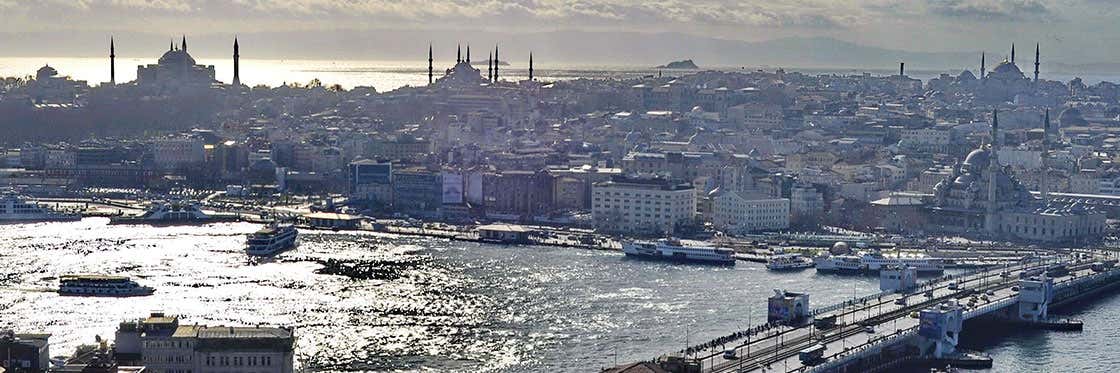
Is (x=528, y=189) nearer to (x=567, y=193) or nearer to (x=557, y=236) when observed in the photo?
(x=567, y=193)

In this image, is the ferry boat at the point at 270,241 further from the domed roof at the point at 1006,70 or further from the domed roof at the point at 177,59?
the domed roof at the point at 1006,70

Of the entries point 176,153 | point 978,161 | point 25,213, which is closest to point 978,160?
point 978,161

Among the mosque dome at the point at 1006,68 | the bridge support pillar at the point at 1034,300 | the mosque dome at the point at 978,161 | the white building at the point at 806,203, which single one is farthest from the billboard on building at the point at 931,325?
the mosque dome at the point at 1006,68

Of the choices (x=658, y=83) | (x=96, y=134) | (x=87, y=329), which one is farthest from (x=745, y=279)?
(x=658, y=83)

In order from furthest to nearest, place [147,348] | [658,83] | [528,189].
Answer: [658,83] < [528,189] < [147,348]

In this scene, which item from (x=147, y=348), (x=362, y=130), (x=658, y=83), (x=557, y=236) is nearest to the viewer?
(x=147, y=348)

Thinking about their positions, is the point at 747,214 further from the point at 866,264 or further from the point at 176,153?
the point at 176,153

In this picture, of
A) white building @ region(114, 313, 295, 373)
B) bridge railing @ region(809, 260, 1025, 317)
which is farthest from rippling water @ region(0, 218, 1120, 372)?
white building @ region(114, 313, 295, 373)
